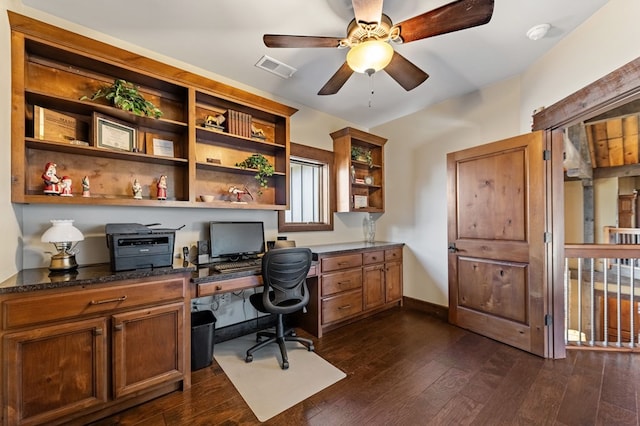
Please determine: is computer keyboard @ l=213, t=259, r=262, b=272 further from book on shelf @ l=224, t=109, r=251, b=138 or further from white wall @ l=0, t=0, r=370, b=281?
book on shelf @ l=224, t=109, r=251, b=138

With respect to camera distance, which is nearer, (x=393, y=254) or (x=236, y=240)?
(x=236, y=240)

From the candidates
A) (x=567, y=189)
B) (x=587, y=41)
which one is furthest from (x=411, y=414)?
(x=567, y=189)

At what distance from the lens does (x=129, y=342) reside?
5.59ft

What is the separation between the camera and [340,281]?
2.99 m

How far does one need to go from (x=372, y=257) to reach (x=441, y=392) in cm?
163

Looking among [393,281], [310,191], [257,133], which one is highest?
[257,133]

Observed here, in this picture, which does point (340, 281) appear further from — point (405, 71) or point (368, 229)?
point (405, 71)

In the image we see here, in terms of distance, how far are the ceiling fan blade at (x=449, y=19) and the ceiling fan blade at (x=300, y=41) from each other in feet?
1.44

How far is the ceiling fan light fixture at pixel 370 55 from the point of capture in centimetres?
166

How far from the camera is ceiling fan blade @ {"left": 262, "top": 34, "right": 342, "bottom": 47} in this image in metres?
1.71

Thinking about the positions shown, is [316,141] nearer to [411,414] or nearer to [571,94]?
[571,94]

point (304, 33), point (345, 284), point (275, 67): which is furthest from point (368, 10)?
point (345, 284)

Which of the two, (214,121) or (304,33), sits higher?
(304,33)

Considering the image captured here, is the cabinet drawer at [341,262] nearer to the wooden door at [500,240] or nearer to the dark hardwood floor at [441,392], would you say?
the dark hardwood floor at [441,392]
